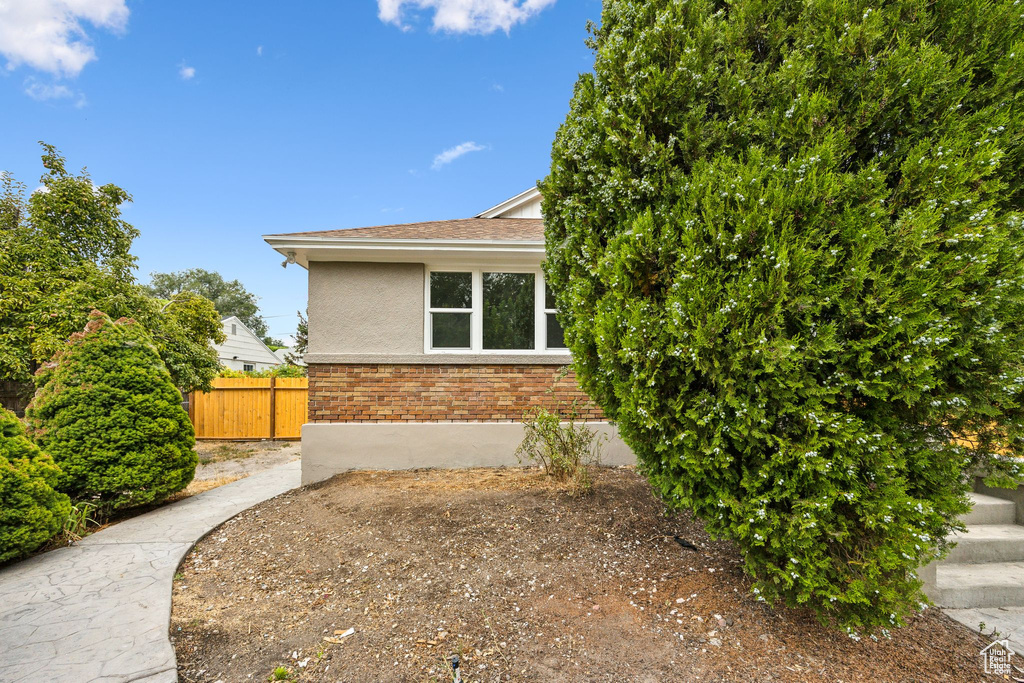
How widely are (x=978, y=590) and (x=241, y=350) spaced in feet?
93.8

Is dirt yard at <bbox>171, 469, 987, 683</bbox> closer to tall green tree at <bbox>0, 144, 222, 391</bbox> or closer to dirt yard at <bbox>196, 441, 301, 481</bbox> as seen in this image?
dirt yard at <bbox>196, 441, 301, 481</bbox>

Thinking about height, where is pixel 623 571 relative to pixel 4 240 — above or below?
below

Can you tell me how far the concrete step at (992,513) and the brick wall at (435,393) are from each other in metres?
3.83

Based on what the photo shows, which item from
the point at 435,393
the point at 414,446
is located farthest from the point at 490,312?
the point at 414,446

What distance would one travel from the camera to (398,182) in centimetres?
1590

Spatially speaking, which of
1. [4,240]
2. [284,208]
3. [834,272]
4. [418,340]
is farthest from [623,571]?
[284,208]

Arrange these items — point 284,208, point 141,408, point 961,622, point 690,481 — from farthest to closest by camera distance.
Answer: point 284,208 → point 141,408 → point 961,622 → point 690,481

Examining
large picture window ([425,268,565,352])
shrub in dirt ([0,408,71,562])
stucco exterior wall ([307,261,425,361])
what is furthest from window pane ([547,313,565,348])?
shrub in dirt ([0,408,71,562])

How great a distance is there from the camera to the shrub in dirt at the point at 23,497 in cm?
356

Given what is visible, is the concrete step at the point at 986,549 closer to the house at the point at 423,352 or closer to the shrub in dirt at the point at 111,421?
the house at the point at 423,352

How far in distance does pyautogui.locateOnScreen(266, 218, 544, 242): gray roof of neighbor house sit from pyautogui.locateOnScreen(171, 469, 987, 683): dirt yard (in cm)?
381

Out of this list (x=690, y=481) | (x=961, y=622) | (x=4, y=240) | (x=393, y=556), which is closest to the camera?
(x=690, y=481)

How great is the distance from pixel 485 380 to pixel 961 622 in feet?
16.7

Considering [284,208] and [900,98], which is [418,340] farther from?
[284,208]
